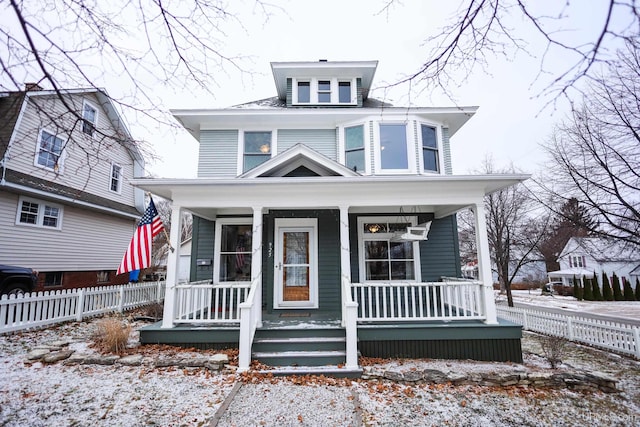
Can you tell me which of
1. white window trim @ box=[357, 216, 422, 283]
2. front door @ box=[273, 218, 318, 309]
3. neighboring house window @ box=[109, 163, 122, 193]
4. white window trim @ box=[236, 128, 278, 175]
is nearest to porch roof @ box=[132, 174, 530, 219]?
front door @ box=[273, 218, 318, 309]

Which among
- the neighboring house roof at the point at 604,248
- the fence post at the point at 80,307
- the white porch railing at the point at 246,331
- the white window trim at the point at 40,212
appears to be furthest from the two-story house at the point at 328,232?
the white window trim at the point at 40,212

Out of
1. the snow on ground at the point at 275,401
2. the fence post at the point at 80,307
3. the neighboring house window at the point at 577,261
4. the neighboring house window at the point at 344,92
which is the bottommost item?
the snow on ground at the point at 275,401

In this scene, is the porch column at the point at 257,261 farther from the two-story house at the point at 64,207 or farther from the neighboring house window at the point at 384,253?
the two-story house at the point at 64,207

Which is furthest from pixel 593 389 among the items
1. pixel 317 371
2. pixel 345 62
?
pixel 345 62

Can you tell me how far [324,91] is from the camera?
32.6 feet

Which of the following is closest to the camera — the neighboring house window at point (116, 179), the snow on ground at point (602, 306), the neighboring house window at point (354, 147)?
the neighboring house window at point (354, 147)

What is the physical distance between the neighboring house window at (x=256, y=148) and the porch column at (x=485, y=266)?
5826 mm

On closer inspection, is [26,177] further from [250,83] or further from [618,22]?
[618,22]

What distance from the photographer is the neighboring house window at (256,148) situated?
9055 millimetres

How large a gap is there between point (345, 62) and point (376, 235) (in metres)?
5.56

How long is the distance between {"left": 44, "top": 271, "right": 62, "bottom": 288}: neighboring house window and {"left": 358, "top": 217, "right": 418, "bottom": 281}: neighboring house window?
11.5 metres

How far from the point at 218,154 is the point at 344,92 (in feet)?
14.8

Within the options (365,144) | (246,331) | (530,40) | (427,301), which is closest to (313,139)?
(365,144)

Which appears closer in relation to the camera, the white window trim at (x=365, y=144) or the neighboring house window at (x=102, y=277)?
the white window trim at (x=365, y=144)
